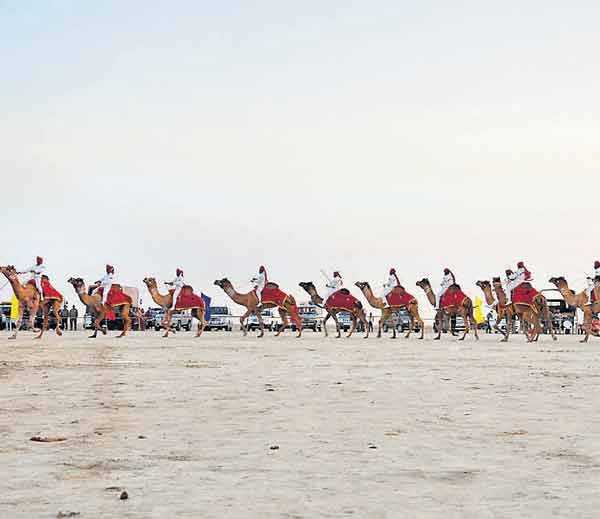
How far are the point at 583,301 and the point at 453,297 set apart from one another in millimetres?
5142

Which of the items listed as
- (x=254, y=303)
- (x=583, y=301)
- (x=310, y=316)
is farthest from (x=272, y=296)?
(x=310, y=316)

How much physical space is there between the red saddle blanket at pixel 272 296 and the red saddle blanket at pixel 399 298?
4.22 m

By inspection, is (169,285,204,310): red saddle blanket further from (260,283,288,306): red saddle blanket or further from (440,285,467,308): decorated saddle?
(440,285,467,308): decorated saddle

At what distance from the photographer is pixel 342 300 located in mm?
43688

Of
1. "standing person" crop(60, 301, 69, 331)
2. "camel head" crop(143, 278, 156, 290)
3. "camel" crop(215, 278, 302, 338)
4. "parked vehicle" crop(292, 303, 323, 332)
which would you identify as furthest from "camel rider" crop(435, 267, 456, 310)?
"standing person" crop(60, 301, 69, 331)

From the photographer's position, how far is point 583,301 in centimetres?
3934

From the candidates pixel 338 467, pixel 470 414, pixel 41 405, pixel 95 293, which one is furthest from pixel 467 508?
pixel 95 293

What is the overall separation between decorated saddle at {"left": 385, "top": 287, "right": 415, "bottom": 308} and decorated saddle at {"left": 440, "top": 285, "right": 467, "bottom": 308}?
140cm

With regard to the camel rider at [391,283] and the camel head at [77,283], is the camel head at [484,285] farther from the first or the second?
the camel head at [77,283]

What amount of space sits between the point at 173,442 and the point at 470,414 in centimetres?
349

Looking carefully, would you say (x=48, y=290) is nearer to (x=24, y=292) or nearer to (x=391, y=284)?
(x=24, y=292)

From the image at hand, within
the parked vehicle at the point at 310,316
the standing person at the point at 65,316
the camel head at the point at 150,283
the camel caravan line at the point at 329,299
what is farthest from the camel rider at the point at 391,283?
the standing person at the point at 65,316

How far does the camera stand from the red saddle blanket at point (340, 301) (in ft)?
143

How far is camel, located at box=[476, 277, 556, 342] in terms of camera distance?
3884 cm
